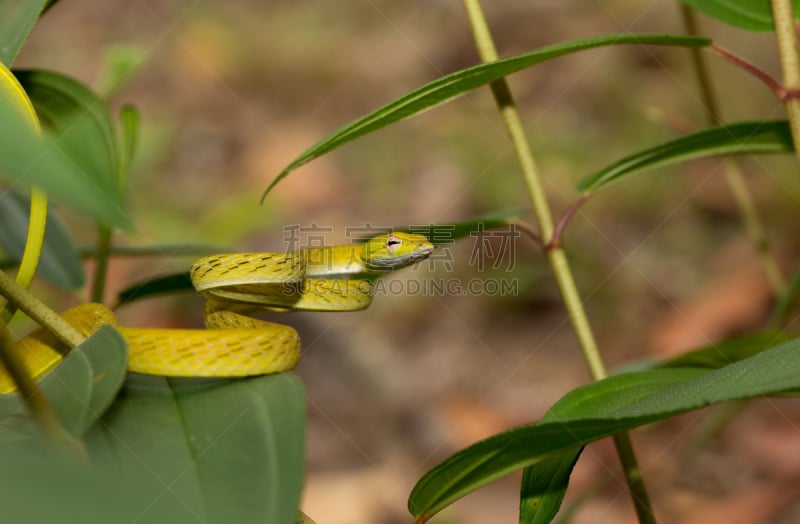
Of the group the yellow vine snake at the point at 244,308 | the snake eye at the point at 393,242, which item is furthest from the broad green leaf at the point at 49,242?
the snake eye at the point at 393,242

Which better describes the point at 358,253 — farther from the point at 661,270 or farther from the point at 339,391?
the point at 661,270

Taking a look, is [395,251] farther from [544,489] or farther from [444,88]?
[544,489]

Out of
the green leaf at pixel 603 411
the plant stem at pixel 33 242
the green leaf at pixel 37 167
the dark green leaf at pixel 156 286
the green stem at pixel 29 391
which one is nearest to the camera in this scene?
the green leaf at pixel 37 167

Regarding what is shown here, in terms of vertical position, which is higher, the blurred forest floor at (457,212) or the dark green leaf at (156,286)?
the blurred forest floor at (457,212)

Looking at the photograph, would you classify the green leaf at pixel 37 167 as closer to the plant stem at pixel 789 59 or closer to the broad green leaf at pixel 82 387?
the broad green leaf at pixel 82 387

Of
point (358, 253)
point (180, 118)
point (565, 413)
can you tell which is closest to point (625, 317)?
point (358, 253)

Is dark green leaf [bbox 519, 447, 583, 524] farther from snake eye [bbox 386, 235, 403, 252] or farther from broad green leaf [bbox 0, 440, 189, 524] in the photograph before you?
snake eye [bbox 386, 235, 403, 252]

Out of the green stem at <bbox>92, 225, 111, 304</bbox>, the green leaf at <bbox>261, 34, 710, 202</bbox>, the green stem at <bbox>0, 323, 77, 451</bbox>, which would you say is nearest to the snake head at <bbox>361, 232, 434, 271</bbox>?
the green stem at <bbox>92, 225, 111, 304</bbox>
